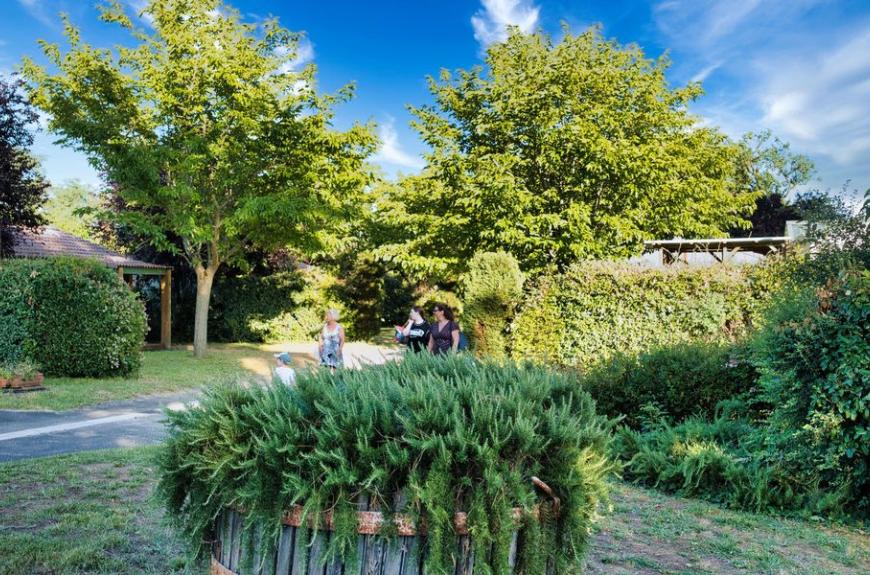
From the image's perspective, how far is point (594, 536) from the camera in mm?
4574

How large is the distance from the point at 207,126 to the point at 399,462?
648 inches

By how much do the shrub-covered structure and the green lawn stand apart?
340 cm

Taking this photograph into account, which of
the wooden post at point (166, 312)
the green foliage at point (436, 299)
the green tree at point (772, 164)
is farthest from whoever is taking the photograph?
the green tree at point (772, 164)

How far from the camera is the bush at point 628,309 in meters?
11.5

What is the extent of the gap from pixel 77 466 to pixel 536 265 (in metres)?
13.1

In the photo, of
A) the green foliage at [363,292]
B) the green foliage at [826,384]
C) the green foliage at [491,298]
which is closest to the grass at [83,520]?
the green foliage at [826,384]

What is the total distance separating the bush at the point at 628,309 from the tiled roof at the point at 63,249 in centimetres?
1318

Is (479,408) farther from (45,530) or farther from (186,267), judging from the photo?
(186,267)

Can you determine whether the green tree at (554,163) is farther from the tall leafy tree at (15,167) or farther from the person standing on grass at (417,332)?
the tall leafy tree at (15,167)

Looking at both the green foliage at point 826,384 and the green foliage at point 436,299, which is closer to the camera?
the green foliage at point 826,384

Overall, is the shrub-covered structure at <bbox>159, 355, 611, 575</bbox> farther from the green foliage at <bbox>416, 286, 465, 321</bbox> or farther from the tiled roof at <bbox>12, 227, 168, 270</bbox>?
the green foliage at <bbox>416, 286, 465, 321</bbox>

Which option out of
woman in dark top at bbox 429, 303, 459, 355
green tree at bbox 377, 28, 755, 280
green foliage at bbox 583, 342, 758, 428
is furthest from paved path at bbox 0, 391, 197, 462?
green tree at bbox 377, 28, 755, 280

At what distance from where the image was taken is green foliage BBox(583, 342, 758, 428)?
793 cm

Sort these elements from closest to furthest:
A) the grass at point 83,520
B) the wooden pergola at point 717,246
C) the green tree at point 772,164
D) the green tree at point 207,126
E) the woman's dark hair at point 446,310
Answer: the grass at point 83,520 < the woman's dark hair at point 446,310 < the green tree at point 207,126 < the wooden pergola at point 717,246 < the green tree at point 772,164
